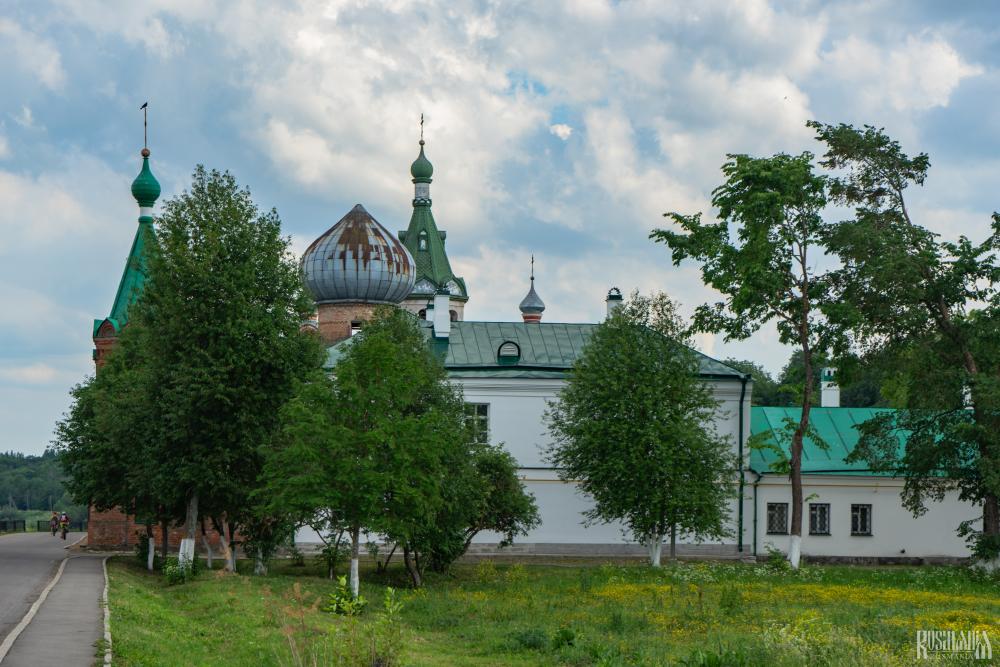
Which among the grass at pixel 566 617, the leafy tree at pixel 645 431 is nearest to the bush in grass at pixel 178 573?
the grass at pixel 566 617

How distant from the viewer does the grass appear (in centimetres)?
1474

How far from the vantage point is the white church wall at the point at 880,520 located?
126ft

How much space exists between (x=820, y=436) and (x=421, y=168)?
39.4 m

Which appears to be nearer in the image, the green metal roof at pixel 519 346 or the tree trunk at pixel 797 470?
the tree trunk at pixel 797 470

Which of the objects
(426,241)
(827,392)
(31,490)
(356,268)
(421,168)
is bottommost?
(31,490)

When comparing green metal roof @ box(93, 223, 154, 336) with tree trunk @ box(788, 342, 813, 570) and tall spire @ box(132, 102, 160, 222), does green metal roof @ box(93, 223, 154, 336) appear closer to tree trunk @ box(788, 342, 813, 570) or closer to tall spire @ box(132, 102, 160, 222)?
tall spire @ box(132, 102, 160, 222)

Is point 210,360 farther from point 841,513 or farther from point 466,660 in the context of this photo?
point 841,513

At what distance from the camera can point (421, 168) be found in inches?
Answer: 2901

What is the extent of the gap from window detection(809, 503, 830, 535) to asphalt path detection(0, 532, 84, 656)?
22.7 meters

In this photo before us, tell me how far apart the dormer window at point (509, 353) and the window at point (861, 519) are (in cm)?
1182

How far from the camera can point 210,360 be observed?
2694 cm

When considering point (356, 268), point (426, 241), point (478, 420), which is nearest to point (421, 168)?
point (426, 241)

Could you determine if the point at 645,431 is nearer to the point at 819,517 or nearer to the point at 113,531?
the point at 819,517

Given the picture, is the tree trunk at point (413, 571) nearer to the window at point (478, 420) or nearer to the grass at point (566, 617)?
the grass at point (566, 617)
